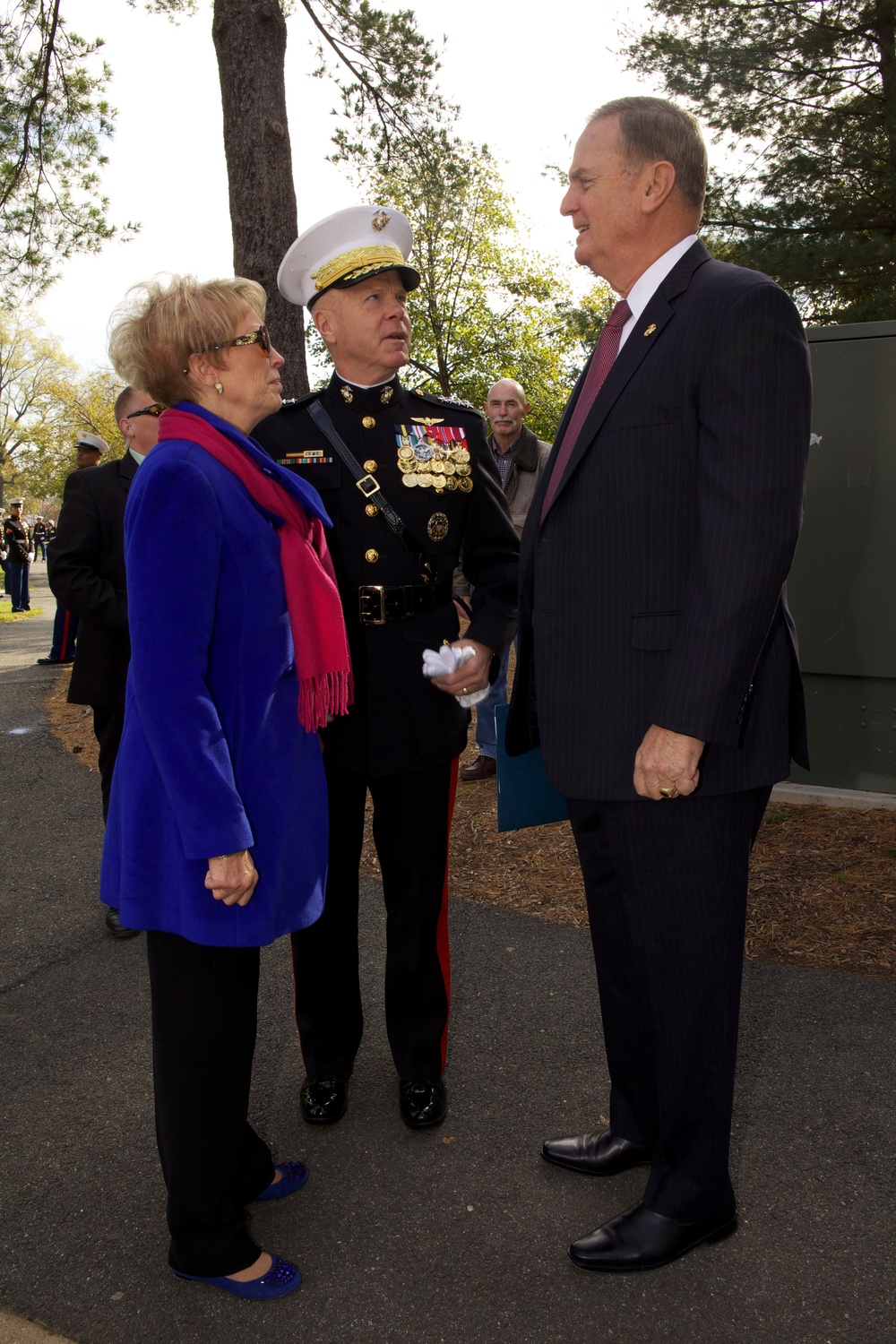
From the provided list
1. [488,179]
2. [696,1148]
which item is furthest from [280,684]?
[488,179]

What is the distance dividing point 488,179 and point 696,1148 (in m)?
22.4

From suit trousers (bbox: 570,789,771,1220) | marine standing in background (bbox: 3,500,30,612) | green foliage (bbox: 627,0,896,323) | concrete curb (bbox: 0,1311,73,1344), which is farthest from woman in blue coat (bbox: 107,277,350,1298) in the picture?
marine standing in background (bbox: 3,500,30,612)

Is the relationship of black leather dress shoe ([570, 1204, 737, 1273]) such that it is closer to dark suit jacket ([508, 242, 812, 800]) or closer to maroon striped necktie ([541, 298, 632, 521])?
dark suit jacket ([508, 242, 812, 800])

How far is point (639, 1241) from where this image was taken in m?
2.28

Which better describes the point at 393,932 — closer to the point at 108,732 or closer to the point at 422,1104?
the point at 422,1104

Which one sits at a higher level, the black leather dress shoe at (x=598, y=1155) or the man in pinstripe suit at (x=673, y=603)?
the man in pinstripe suit at (x=673, y=603)

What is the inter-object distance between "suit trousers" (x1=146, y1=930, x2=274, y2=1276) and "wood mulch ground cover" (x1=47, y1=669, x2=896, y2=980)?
216cm

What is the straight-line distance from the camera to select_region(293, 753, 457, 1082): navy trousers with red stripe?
2846mm

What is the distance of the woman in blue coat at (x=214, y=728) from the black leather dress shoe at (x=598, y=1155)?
0.72 meters

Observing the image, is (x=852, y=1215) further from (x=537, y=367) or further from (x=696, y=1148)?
(x=537, y=367)

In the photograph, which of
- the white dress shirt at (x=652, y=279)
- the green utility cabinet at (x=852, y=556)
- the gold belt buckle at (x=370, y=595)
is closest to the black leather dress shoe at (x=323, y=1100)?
the gold belt buckle at (x=370, y=595)

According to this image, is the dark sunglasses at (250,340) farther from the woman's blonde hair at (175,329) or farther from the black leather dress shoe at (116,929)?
the black leather dress shoe at (116,929)

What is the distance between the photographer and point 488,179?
2173 centimetres

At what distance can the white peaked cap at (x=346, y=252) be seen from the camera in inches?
107
